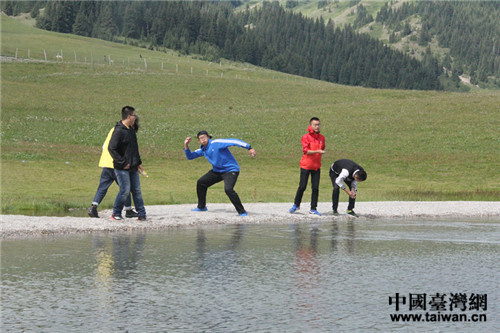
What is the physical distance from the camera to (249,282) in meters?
9.04

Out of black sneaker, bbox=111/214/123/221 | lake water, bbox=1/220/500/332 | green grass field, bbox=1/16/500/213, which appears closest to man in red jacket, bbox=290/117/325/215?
lake water, bbox=1/220/500/332

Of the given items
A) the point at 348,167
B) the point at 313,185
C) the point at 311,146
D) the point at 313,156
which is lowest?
the point at 313,185

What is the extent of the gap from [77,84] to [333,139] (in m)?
43.5

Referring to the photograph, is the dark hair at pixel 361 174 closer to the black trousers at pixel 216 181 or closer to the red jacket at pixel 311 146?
the red jacket at pixel 311 146

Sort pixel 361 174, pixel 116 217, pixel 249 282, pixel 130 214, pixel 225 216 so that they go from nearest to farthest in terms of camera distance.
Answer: pixel 249 282 < pixel 116 217 < pixel 130 214 < pixel 361 174 < pixel 225 216

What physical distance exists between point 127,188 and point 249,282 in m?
6.67

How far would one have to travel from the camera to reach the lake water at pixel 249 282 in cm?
702

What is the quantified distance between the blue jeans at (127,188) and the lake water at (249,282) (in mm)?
1599

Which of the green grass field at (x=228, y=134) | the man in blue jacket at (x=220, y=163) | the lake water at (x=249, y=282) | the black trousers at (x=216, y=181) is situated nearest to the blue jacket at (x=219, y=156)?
the man in blue jacket at (x=220, y=163)

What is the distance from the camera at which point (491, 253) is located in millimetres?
11664

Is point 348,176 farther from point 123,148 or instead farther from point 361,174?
point 123,148

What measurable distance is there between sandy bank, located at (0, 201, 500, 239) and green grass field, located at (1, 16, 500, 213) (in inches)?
112

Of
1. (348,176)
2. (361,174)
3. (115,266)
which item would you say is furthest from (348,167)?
(115,266)

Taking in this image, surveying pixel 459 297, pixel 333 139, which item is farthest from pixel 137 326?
pixel 333 139
